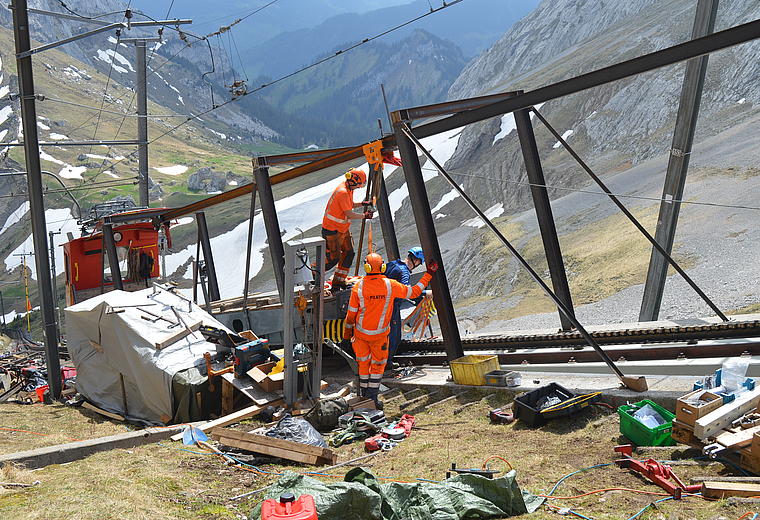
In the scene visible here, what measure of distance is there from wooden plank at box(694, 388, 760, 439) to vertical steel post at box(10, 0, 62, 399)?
35.8 feet

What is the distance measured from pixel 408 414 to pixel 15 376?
1408cm

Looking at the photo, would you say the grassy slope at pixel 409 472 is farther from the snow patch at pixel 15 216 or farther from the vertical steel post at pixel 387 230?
the snow patch at pixel 15 216

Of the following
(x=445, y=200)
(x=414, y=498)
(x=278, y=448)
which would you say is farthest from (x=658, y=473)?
(x=445, y=200)

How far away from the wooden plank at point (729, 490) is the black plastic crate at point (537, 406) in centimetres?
212

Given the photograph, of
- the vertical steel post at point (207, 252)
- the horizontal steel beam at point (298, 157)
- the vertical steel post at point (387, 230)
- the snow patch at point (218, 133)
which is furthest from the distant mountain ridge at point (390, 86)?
the horizontal steel beam at point (298, 157)

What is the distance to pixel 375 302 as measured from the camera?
8.46 metres

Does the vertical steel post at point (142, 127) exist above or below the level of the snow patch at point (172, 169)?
below

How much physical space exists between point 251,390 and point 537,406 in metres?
3.94

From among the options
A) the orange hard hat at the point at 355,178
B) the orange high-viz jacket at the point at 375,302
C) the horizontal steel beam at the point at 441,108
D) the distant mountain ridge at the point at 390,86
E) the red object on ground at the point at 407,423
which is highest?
the distant mountain ridge at the point at 390,86

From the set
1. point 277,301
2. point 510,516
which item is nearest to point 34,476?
point 510,516

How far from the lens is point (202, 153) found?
403ft

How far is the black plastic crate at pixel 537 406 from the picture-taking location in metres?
6.78

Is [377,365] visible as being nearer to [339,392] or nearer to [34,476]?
[339,392]

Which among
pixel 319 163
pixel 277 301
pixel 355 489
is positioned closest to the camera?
pixel 355 489
